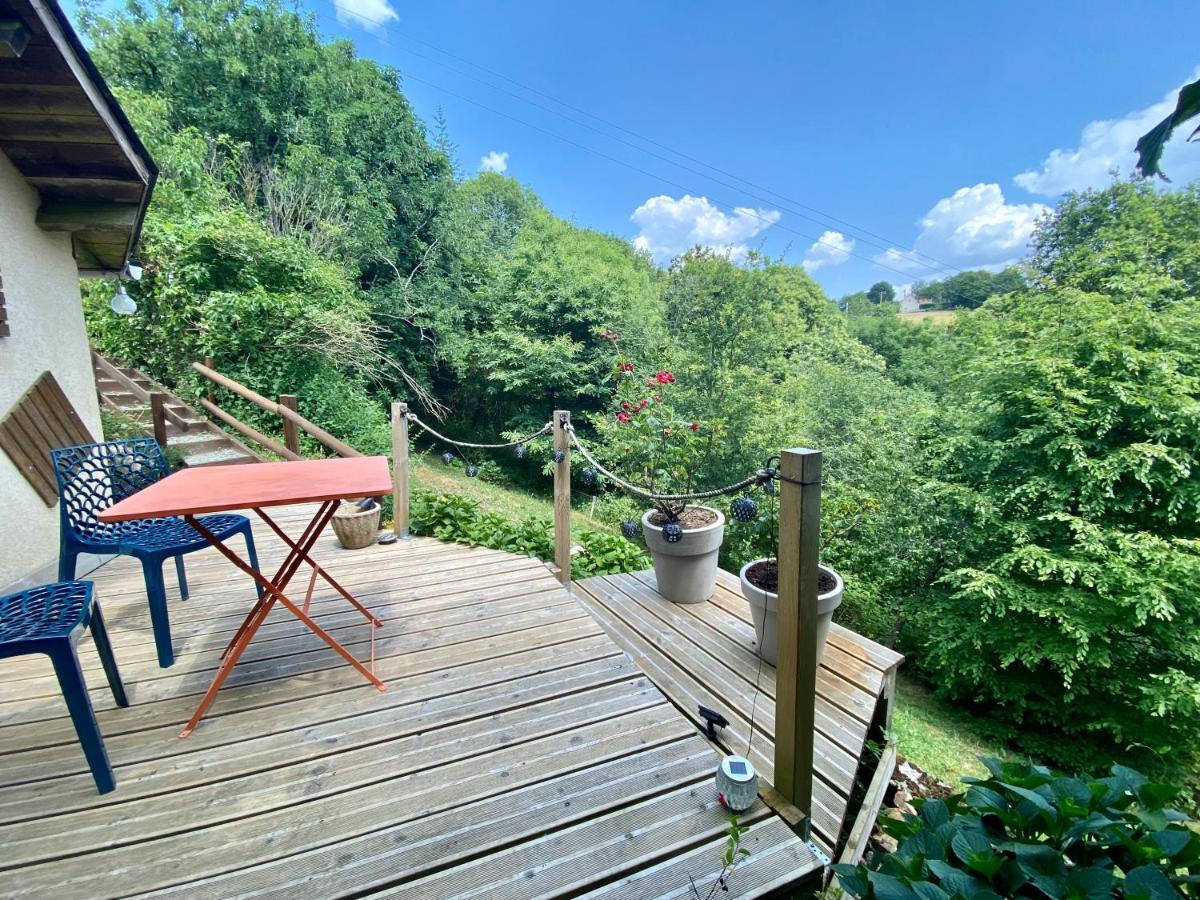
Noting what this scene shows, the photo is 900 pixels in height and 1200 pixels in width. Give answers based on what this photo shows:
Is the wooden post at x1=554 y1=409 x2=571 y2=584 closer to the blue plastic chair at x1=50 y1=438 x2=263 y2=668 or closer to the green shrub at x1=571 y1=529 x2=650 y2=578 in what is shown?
the green shrub at x1=571 y1=529 x2=650 y2=578

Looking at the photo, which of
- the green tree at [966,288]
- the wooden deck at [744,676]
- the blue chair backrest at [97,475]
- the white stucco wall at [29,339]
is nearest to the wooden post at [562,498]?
the wooden deck at [744,676]

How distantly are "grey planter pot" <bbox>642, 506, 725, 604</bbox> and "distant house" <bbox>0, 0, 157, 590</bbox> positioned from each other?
10.5 ft

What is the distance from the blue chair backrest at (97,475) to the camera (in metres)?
2.16

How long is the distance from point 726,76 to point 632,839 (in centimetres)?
2951

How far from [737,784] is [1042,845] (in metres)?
0.72

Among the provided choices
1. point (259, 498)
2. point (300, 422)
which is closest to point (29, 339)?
point (300, 422)

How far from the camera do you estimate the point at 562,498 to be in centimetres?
291

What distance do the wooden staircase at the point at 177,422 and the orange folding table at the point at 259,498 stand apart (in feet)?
13.0

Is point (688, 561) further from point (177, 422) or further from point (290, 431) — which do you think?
point (177, 422)

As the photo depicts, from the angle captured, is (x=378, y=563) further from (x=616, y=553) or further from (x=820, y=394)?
(x=820, y=394)

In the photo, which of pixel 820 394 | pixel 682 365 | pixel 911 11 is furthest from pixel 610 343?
pixel 911 11

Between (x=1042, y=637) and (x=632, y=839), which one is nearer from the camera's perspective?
(x=632, y=839)

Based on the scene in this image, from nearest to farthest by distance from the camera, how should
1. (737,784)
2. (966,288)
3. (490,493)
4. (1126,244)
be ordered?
1. (737,784)
2. (1126,244)
3. (490,493)
4. (966,288)

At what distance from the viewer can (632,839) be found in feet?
4.36
